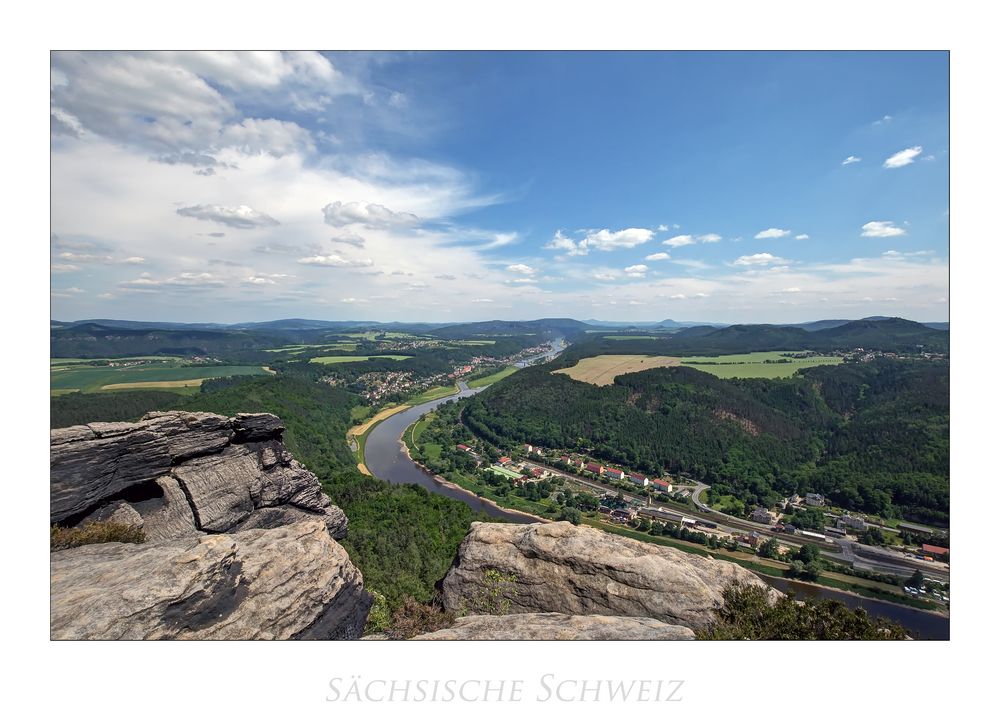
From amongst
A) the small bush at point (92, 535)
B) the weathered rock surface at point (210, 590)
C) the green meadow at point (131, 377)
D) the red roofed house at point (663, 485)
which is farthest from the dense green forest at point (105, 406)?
the red roofed house at point (663, 485)

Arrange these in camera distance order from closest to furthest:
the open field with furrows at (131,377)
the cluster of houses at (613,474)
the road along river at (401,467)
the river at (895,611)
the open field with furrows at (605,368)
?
the river at (895,611)
the road along river at (401,467)
the cluster of houses at (613,474)
the open field with furrows at (131,377)
the open field with furrows at (605,368)

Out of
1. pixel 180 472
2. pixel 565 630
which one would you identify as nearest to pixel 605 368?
pixel 180 472

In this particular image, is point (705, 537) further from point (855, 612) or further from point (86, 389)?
point (86, 389)

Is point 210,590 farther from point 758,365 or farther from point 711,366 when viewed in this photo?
point 758,365

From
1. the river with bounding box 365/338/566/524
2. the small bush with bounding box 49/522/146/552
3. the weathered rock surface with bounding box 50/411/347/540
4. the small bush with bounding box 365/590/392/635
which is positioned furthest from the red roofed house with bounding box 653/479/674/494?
the small bush with bounding box 49/522/146/552

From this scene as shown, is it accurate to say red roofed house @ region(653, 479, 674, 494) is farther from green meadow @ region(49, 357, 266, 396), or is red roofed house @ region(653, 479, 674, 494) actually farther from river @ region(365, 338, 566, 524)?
green meadow @ region(49, 357, 266, 396)

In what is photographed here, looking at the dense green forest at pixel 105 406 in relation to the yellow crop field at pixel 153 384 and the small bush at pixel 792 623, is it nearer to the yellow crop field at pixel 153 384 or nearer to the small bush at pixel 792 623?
the yellow crop field at pixel 153 384
